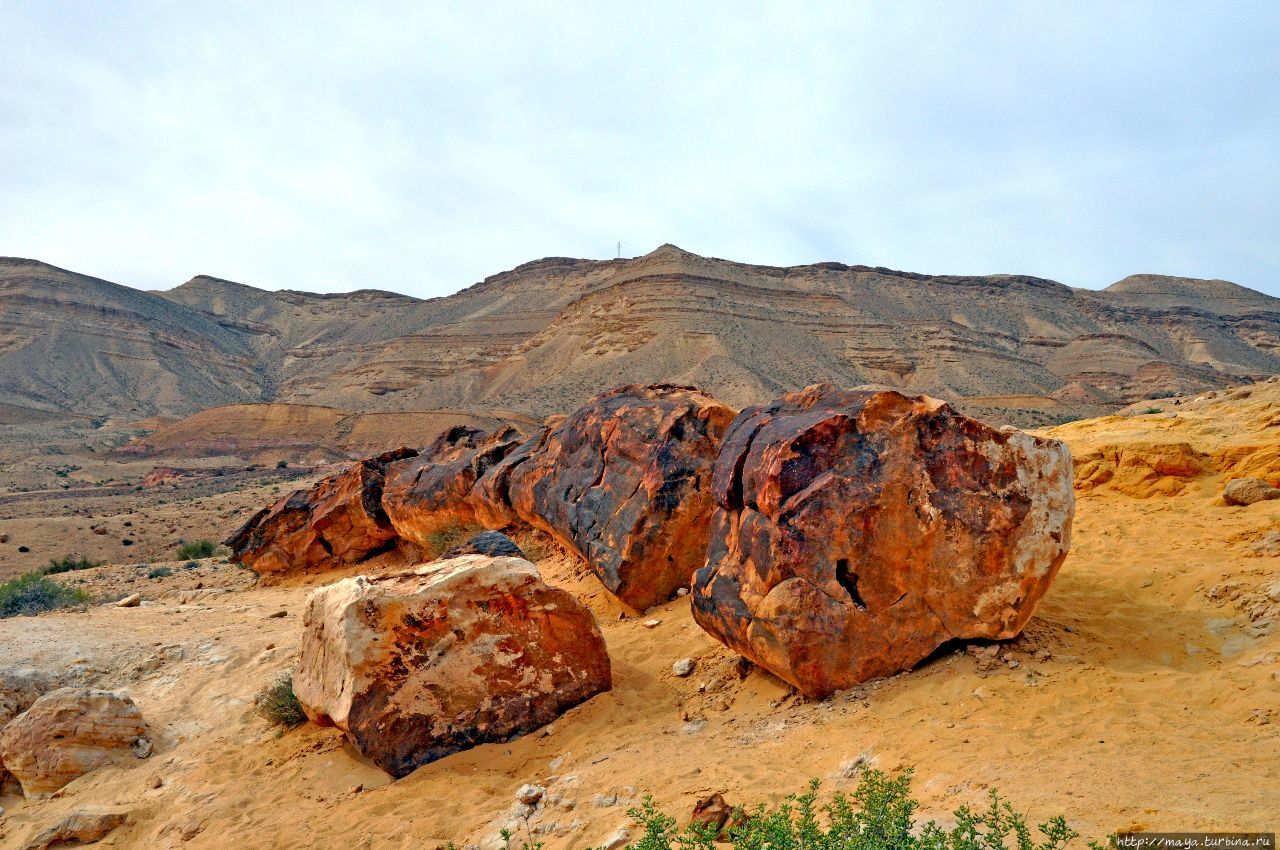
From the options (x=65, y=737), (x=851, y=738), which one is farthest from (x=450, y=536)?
(x=851, y=738)

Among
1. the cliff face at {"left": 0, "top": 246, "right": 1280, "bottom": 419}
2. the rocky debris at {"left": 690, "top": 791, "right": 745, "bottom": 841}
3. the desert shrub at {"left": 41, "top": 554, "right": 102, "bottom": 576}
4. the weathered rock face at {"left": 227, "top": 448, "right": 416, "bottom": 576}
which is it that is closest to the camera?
the rocky debris at {"left": 690, "top": 791, "right": 745, "bottom": 841}

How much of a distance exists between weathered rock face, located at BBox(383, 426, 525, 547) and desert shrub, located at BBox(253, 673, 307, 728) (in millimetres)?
4913

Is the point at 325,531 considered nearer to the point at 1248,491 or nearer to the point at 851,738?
the point at 851,738

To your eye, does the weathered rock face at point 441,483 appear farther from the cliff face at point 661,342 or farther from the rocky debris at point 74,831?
the cliff face at point 661,342

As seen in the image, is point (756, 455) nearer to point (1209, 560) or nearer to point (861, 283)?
point (1209, 560)

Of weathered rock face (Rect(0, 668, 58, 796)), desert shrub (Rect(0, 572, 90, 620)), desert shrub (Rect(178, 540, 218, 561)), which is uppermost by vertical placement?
weathered rock face (Rect(0, 668, 58, 796))

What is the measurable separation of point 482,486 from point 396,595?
5.51m

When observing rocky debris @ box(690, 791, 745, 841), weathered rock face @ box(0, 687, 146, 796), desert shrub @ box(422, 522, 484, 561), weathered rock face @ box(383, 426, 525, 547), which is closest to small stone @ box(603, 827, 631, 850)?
rocky debris @ box(690, 791, 745, 841)

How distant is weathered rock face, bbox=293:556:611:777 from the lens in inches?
216

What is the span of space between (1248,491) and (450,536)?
9.90m

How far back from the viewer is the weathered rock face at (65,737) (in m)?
5.94

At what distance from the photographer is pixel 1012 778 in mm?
3904

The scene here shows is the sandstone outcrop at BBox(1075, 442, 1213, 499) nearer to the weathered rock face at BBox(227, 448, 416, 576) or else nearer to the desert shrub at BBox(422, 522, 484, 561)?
the desert shrub at BBox(422, 522, 484, 561)

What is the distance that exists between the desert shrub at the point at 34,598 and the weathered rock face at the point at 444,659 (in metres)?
8.42
